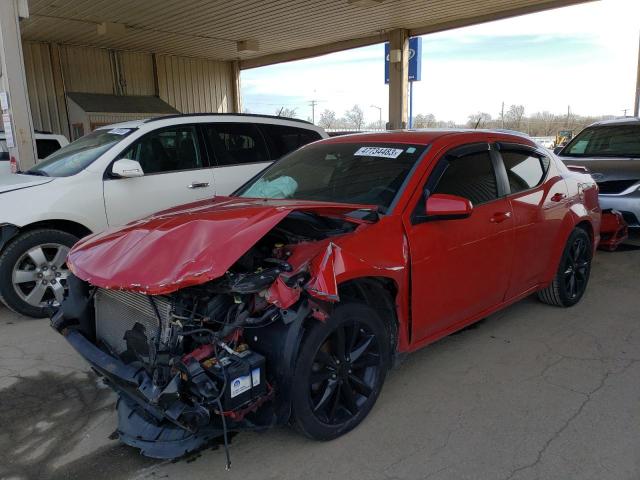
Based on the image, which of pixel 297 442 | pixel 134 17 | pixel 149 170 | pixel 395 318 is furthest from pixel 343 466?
pixel 134 17

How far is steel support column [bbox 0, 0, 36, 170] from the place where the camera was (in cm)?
682

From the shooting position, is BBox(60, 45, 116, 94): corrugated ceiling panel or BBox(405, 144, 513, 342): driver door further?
BBox(60, 45, 116, 94): corrugated ceiling panel

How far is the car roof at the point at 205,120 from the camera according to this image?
5676mm

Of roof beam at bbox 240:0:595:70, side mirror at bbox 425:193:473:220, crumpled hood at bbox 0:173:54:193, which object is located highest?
roof beam at bbox 240:0:595:70

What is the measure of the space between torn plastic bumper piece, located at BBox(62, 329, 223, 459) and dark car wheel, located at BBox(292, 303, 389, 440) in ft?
1.56

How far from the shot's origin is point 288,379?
2.48 meters

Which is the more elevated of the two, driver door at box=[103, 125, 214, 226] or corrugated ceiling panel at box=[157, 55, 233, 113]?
corrugated ceiling panel at box=[157, 55, 233, 113]

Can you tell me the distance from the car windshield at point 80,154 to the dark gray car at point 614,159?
6.43 meters

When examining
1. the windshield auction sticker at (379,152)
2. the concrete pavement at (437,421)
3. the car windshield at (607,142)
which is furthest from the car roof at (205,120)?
the car windshield at (607,142)

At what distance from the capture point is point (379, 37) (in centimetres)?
1550

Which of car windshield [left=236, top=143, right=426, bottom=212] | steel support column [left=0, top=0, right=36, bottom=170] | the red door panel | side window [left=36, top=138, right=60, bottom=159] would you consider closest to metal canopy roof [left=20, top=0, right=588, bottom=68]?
side window [left=36, top=138, right=60, bottom=159]

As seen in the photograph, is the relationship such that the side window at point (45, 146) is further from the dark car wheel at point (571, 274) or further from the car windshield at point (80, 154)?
the dark car wheel at point (571, 274)

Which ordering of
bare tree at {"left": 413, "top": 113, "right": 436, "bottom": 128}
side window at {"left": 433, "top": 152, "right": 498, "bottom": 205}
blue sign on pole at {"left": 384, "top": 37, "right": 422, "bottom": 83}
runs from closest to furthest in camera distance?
side window at {"left": 433, "top": 152, "right": 498, "bottom": 205}
blue sign on pole at {"left": 384, "top": 37, "right": 422, "bottom": 83}
bare tree at {"left": 413, "top": 113, "right": 436, "bottom": 128}

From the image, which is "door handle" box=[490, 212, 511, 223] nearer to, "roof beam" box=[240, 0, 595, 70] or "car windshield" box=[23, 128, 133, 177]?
"car windshield" box=[23, 128, 133, 177]
